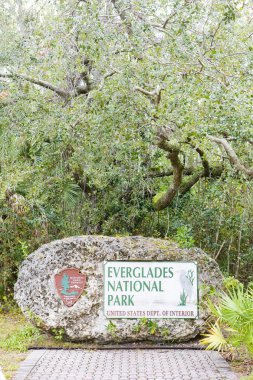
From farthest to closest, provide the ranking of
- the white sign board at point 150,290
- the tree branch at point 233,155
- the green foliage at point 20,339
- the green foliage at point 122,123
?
the white sign board at point 150,290, the tree branch at point 233,155, the green foliage at point 20,339, the green foliage at point 122,123

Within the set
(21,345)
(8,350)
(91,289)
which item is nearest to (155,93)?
(91,289)

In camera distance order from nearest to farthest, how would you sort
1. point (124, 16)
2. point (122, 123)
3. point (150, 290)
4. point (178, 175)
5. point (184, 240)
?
point (150, 290), point (122, 123), point (184, 240), point (124, 16), point (178, 175)

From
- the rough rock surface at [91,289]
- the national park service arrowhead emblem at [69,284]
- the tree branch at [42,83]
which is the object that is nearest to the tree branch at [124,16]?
the tree branch at [42,83]

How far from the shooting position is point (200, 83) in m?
8.79

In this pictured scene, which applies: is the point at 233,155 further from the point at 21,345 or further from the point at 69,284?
the point at 21,345

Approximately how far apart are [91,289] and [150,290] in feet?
2.96

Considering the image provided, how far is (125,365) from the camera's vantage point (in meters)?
8.05

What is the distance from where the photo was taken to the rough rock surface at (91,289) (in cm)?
936

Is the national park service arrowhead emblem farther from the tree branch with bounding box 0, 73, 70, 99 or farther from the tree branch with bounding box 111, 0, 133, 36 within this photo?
the tree branch with bounding box 111, 0, 133, 36

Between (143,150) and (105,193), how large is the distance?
2.22 metres

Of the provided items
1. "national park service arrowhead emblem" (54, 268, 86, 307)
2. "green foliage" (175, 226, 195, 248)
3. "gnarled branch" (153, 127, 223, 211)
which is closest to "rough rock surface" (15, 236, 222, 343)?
"national park service arrowhead emblem" (54, 268, 86, 307)

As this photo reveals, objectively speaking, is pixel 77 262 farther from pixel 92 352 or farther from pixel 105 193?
pixel 105 193

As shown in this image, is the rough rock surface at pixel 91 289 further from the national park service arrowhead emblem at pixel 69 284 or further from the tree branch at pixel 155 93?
the tree branch at pixel 155 93

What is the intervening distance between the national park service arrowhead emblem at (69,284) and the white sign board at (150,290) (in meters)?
0.39
